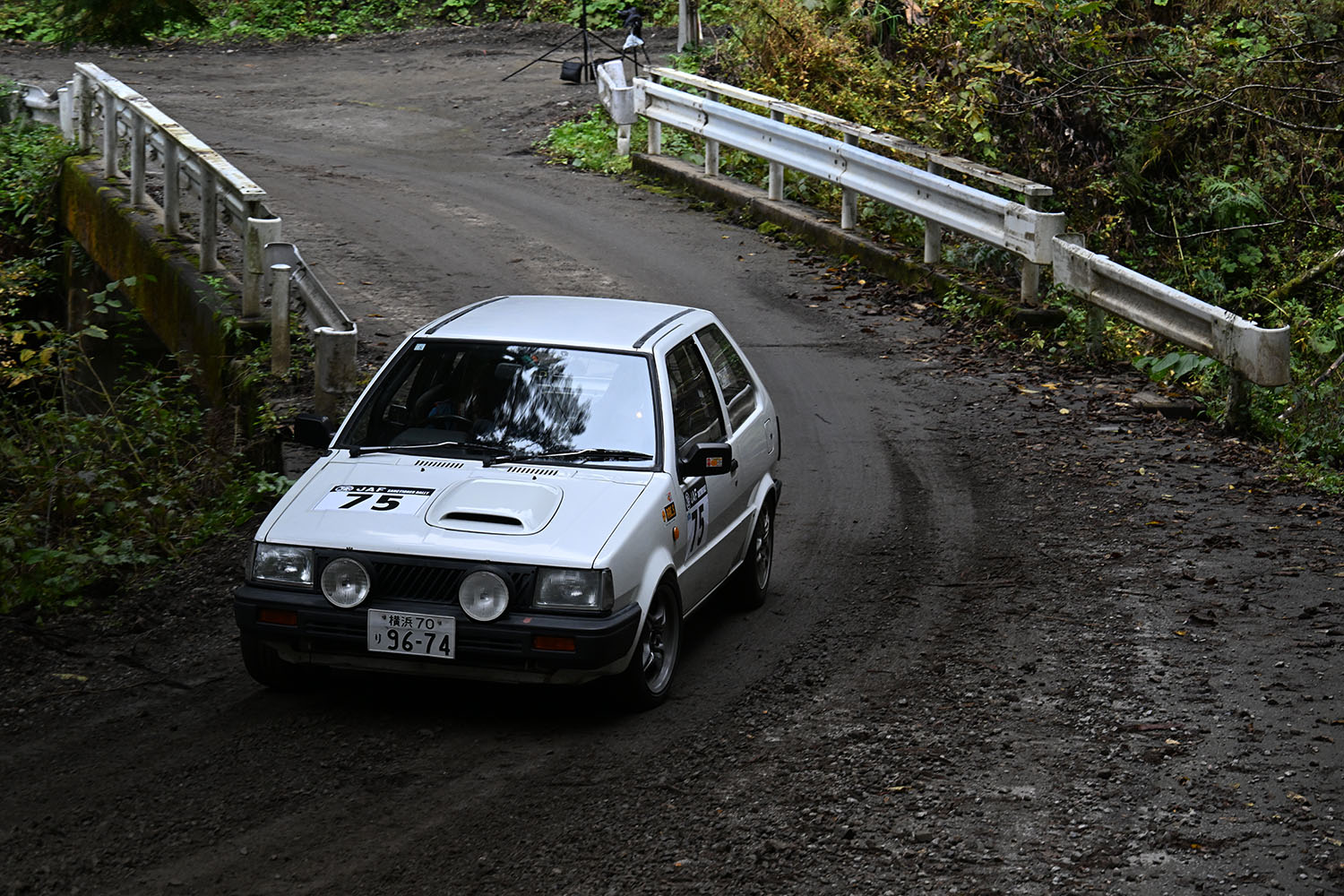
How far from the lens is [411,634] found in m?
5.93

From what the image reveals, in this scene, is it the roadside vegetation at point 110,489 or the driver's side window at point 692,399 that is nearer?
the driver's side window at point 692,399

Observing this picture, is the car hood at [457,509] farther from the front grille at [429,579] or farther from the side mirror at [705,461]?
the side mirror at [705,461]

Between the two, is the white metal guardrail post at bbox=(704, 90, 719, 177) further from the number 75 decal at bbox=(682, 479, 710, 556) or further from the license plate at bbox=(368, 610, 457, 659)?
the license plate at bbox=(368, 610, 457, 659)

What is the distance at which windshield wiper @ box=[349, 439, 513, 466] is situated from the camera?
6.69 meters

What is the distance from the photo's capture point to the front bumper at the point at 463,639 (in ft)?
19.2

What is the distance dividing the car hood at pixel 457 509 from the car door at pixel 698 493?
1.31ft

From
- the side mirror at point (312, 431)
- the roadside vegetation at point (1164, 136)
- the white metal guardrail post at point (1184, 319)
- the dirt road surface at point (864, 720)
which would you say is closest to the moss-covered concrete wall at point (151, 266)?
the dirt road surface at point (864, 720)

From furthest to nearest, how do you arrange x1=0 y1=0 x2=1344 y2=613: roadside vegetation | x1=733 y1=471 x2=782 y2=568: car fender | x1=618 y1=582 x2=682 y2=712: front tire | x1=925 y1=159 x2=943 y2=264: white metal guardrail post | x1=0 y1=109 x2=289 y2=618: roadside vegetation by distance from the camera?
x1=925 y1=159 x2=943 y2=264: white metal guardrail post
x1=0 y1=0 x2=1344 y2=613: roadside vegetation
x1=0 y1=109 x2=289 y2=618: roadside vegetation
x1=733 y1=471 x2=782 y2=568: car fender
x1=618 y1=582 x2=682 y2=712: front tire

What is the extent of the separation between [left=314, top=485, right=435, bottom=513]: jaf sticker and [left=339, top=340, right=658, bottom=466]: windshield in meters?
0.41

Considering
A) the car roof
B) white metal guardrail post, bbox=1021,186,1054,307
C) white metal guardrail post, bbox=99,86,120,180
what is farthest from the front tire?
white metal guardrail post, bbox=99,86,120,180

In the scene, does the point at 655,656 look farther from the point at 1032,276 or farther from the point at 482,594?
the point at 1032,276

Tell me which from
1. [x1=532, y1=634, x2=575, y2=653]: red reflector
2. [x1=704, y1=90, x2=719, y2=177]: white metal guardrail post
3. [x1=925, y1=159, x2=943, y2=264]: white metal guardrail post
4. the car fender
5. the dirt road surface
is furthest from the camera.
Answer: [x1=704, y1=90, x2=719, y2=177]: white metal guardrail post

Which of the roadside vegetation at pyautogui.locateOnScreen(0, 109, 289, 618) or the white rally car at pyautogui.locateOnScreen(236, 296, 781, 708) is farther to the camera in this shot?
the roadside vegetation at pyautogui.locateOnScreen(0, 109, 289, 618)

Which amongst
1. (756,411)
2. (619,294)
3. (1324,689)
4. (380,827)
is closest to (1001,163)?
(619,294)
